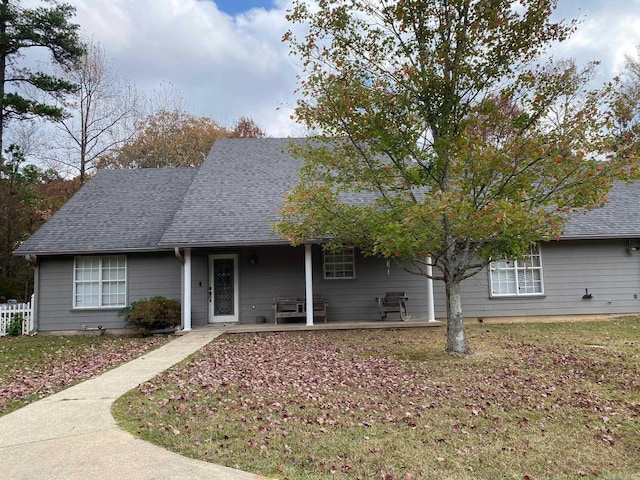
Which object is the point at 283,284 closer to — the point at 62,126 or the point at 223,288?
the point at 223,288

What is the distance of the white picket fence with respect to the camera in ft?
41.3

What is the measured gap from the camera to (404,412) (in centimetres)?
489

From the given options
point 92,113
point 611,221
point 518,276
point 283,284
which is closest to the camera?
point 283,284

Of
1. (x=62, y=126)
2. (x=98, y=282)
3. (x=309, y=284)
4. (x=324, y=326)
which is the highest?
(x=62, y=126)

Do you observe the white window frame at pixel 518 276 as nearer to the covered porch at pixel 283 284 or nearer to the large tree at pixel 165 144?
the covered porch at pixel 283 284

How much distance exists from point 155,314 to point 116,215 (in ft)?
13.5

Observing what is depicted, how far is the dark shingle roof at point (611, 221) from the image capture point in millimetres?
12586

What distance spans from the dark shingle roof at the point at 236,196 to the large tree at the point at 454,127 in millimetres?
2540

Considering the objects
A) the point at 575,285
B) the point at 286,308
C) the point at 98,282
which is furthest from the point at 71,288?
the point at 575,285

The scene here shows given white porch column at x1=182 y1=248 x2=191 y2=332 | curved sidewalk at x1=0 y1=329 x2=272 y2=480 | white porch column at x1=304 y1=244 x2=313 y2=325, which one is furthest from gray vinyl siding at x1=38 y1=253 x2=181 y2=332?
curved sidewalk at x1=0 y1=329 x2=272 y2=480

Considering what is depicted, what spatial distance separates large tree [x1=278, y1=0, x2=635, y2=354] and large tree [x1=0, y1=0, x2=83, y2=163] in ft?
50.3

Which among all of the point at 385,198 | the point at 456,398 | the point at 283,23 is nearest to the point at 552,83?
the point at 385,198

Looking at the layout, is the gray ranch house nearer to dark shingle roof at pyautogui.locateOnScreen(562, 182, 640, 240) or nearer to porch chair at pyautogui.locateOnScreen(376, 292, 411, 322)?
dark shingle roof at pyautogui.locateOnScreen(562, 182, 640, 240)

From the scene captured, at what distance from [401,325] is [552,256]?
16.8ft
